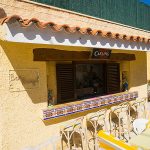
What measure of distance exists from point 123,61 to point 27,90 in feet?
17.1

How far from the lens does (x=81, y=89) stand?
9156 millimetres

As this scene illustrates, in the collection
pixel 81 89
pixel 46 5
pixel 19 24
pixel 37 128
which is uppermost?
pixel 46 5

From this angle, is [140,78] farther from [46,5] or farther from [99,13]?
[46,5]

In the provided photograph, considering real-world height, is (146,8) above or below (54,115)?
above

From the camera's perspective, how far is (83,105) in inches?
305

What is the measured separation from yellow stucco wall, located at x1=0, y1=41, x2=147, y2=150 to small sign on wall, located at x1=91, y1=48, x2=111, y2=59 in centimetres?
132

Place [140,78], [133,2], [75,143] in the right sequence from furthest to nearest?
[133,2]
[140,78]
[75,143]

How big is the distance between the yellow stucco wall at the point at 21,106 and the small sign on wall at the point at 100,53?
4.32ft

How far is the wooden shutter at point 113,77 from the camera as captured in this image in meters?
10.1

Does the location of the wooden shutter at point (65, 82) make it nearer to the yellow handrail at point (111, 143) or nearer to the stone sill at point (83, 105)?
the stone sill at point (83, 105)

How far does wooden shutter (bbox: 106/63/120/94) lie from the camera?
33.1ft

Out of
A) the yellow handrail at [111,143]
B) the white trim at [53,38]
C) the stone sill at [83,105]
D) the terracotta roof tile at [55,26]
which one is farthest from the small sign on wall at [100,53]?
the yellow handrail at [111,143]

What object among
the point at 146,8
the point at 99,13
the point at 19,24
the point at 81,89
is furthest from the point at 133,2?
the point at 19,24

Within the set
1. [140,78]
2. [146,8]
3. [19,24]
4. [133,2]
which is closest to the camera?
[19,24]
